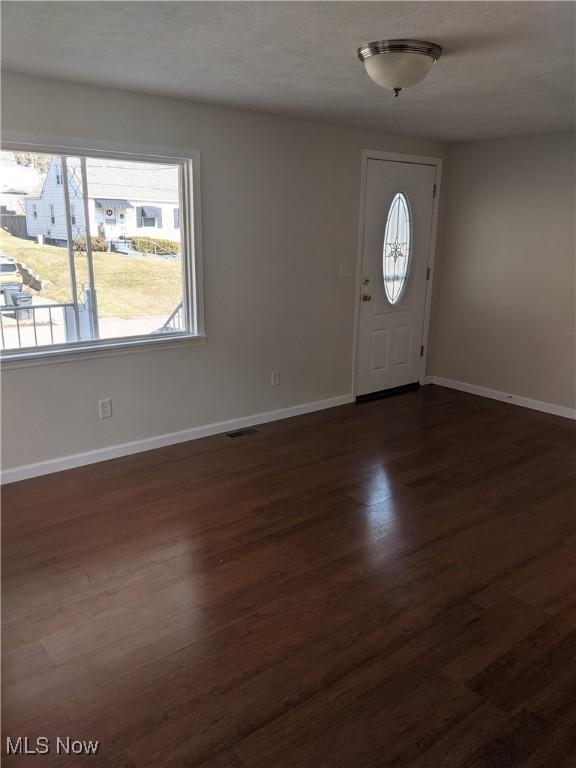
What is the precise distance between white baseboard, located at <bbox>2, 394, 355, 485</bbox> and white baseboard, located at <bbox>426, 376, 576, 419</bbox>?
1.20 meters

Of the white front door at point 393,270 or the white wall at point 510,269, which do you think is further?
the white front door at point 393,270

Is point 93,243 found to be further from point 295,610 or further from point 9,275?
point 295,610

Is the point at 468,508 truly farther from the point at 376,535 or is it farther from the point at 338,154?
the point at 338,154

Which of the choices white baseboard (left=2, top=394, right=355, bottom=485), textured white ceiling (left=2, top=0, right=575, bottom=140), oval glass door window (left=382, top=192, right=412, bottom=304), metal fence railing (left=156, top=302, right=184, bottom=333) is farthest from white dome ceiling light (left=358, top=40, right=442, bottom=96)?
white baseboard (left=2, top=394, right=355, bottom=485)

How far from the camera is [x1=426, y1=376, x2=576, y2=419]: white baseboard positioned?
16.3 feet

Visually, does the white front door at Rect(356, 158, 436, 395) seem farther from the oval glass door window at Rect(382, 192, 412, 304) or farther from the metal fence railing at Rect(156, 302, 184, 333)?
the metal fence railing at Rect(156, 302, 184, 333)

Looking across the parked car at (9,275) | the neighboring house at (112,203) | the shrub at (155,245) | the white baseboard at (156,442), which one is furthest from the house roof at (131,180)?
the white baseboard at (156,442)

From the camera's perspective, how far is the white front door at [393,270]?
5008mm

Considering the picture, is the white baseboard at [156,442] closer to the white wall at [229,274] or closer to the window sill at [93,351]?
the white wall at [229,274]

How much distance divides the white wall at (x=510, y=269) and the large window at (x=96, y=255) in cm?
281

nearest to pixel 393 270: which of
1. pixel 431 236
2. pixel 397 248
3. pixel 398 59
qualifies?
pixel 397 248

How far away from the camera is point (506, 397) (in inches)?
210

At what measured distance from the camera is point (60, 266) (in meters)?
3.49

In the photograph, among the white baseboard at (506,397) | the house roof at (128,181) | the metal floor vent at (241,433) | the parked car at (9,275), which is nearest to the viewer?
the parked car at (9,275)
